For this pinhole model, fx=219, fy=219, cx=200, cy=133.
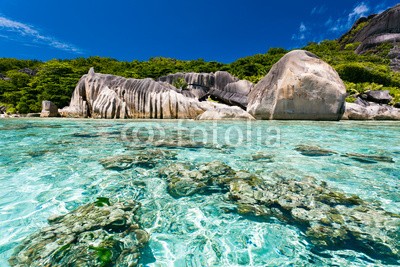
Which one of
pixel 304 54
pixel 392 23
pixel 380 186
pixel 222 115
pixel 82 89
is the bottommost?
pixel 380 186

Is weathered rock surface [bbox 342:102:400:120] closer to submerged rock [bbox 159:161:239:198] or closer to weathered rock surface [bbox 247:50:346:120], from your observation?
weathered rock surface [bbox 247:50:346:120]

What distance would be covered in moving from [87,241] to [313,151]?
5349 millimetres

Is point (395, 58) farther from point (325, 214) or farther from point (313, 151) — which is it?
point (325, 214)

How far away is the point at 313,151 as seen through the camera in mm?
5598

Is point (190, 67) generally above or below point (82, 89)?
above

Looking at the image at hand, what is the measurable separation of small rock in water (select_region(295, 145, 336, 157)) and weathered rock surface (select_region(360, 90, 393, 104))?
61.3ft

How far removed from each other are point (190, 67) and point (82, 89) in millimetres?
17380

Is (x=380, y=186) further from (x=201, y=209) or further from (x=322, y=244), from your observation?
(x=201, y=209)

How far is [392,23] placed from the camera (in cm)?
4334

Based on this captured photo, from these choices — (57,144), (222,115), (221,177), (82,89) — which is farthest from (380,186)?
(82,89)

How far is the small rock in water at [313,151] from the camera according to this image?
5305 millimetres

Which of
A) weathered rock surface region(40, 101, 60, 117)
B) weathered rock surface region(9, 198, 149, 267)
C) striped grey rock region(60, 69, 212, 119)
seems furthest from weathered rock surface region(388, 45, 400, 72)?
weathered rock surface region(40, 101, 60, 117)

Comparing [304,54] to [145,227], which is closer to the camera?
[145,227]

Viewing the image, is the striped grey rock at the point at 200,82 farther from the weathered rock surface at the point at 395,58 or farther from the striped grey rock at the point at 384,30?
the striped grey rock at the point at 384,30
